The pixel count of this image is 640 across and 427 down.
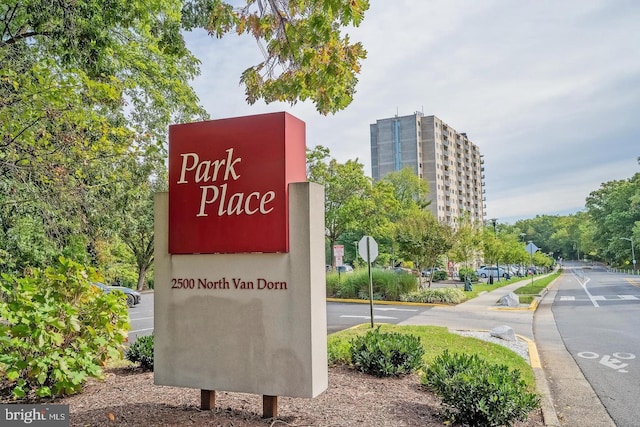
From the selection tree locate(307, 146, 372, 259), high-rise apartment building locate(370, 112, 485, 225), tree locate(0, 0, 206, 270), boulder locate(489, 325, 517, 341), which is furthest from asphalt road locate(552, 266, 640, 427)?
high-rise apartment building locate(370, 112, 485, 225)

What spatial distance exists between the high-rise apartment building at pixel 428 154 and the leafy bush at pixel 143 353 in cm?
7589

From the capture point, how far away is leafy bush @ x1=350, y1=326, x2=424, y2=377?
234 inches

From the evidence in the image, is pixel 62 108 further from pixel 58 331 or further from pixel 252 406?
pixel 252 406

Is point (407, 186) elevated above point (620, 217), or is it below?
above

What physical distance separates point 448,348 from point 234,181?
6.26 m

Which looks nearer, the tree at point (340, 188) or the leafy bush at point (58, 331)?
the leafy bush at point (58, 331)

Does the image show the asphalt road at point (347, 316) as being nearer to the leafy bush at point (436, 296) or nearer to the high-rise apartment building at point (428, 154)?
the leafy bush at point (436, 296)

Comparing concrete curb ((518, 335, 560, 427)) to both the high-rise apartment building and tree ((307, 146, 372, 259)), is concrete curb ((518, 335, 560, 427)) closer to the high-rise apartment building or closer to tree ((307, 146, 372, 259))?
tree ((307, 146, 372, 259))

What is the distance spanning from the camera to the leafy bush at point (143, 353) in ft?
20.1

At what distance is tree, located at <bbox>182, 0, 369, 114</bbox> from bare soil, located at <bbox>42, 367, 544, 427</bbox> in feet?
11.4

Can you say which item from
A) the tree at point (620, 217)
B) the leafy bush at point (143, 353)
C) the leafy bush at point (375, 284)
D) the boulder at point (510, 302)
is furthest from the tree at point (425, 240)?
the tree at point (620, 217)

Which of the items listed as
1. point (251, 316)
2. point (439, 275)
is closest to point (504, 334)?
point (251, 316)

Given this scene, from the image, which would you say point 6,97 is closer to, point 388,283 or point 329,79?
point 329,79

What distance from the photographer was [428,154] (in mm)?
83625
